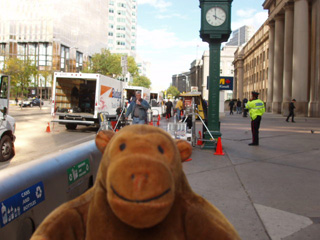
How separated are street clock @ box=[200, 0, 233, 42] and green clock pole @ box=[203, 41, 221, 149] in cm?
35

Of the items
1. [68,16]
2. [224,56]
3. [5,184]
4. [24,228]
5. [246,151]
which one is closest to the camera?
[5,184]

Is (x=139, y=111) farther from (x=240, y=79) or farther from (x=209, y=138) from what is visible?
(x=240, y=79)

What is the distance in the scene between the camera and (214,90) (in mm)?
10359

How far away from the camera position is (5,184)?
229cm

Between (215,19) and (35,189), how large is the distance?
8942mm

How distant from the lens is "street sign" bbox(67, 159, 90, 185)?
127 inches

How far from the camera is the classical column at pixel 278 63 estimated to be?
133ft

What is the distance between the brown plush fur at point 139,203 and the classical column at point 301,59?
32433 mm

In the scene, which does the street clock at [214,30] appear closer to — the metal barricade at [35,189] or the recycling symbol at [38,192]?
the metal barricade at [35,189]

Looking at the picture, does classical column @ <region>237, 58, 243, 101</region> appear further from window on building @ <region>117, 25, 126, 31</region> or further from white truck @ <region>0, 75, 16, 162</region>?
window on building @ <region>117, 25, 126, 31</region>

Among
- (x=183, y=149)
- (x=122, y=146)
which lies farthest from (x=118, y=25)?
(x=122, y=146)

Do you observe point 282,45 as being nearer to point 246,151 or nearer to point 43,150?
point 246,151

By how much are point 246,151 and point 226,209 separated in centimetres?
567

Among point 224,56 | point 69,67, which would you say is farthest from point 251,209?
point 224,56
